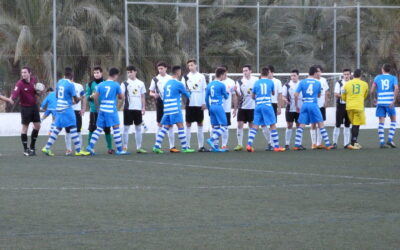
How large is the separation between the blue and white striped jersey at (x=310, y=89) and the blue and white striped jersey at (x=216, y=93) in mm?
1776

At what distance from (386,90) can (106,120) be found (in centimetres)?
651

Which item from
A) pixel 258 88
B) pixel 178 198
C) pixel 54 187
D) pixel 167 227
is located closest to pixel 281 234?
pixel 167 227

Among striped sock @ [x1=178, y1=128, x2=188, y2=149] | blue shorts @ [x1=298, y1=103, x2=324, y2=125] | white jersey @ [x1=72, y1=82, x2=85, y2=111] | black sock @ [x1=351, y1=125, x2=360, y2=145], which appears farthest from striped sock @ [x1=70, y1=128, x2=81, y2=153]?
black sock @ [x1=351, y1=125, x2=360, y2=145]

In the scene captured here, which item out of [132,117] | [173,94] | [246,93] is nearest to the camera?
[173,94]

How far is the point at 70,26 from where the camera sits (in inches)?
1217

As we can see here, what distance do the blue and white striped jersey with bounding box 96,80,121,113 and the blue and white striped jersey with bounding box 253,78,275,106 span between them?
118 inches

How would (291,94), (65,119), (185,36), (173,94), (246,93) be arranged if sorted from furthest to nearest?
(185,36), (291,94), (246,93), (173,94), (65,119)

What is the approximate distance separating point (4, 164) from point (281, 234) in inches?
375

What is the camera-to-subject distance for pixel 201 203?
11102mm

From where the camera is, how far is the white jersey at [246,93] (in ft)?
72.1

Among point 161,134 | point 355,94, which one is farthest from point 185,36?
→ point 161,134

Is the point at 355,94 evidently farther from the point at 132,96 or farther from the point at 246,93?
the point at 132,96

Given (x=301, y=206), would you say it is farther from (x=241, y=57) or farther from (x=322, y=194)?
(x=241, y=57)

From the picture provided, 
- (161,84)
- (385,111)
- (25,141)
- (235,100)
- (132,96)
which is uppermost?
(161,84)
